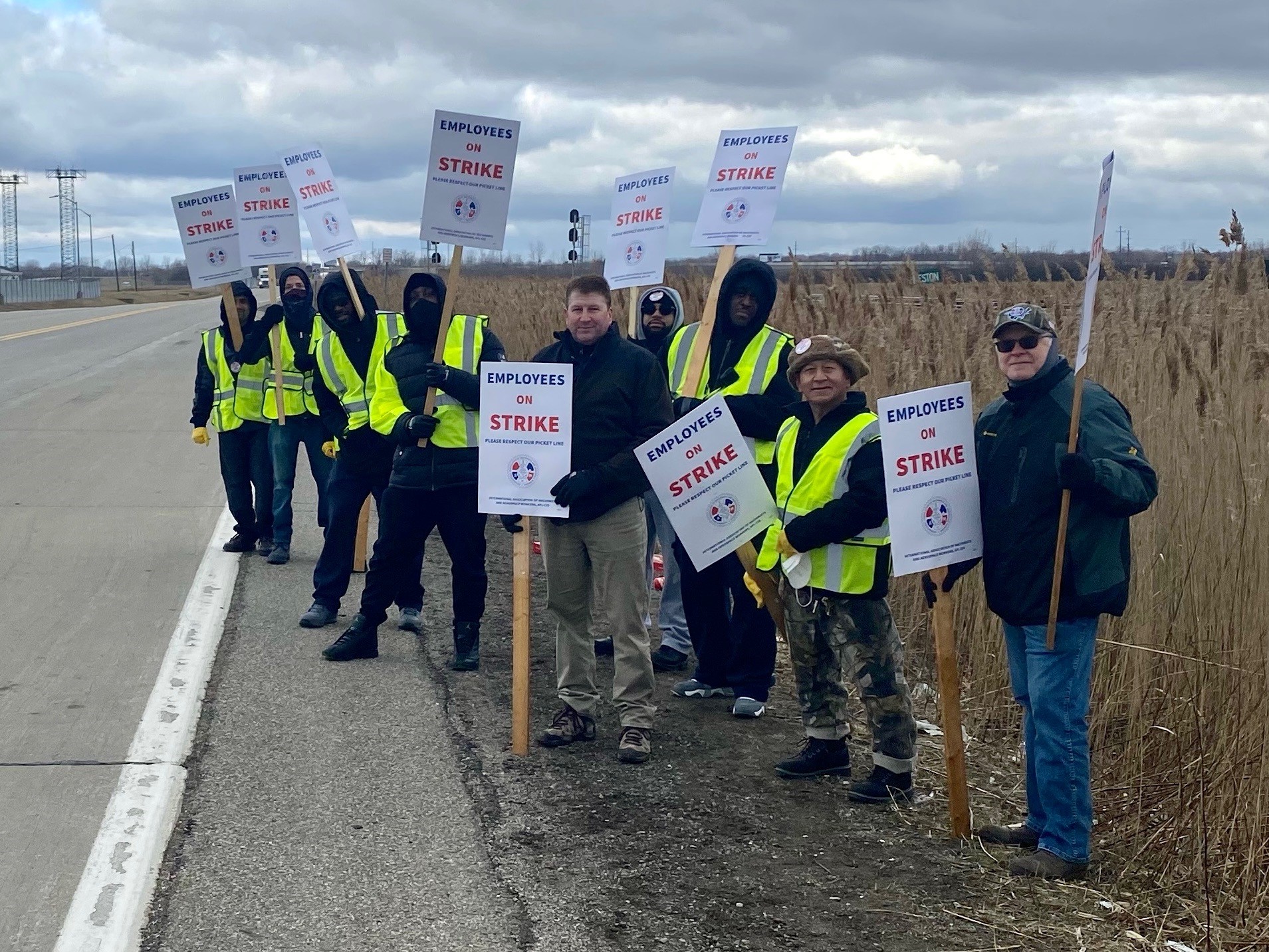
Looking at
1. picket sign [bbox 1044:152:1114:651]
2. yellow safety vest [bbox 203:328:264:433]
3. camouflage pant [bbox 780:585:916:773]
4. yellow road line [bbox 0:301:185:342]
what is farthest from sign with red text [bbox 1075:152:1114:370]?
yellow road line [bbox 0:301:185:342]

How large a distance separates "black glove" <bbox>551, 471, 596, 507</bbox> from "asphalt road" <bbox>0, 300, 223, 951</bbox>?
2135 mm

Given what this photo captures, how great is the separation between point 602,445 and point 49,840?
2.75m

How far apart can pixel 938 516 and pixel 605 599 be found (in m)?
1.90

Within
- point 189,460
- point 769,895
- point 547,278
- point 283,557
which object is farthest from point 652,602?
point 547,278

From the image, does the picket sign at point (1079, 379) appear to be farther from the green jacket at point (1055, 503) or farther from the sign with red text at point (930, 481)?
the sign with red text at point (930, 481)

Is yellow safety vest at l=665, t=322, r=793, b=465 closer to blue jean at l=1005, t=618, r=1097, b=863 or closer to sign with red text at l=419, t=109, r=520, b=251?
sign with red text at l=419, t=109, r=520, b=251

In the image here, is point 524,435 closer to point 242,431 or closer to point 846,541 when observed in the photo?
point 846,541

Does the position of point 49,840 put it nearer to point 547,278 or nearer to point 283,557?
point 283,557

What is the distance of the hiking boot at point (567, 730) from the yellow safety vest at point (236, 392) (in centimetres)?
485

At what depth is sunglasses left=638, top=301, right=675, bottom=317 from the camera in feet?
26.4

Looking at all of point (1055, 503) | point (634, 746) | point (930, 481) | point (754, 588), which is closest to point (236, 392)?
point (634, 746)

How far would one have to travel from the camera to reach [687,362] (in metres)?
7.23

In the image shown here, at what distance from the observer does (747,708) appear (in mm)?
6836

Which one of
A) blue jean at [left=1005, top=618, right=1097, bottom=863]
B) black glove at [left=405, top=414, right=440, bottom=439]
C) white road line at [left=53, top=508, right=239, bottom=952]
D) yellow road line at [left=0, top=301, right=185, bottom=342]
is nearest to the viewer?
white road line at [left=53, top=508, right=239, bottom=952]
